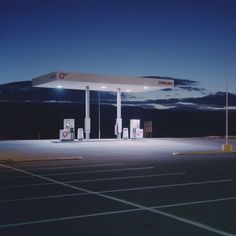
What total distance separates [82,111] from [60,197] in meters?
90.6

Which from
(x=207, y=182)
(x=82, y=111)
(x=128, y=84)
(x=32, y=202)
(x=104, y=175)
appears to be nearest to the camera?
(x=32, y=202)

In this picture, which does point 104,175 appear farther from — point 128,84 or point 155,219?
point 128,84

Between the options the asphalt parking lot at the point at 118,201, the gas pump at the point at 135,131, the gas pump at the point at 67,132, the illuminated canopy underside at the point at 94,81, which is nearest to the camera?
the asphalt parking lot at the point at 118,201

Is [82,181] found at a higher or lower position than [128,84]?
lower

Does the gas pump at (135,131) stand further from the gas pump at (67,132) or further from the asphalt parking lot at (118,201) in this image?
the asphalt parking lot at (118,201)

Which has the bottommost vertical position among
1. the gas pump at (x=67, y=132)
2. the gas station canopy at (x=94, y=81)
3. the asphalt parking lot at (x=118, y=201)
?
the asphalt parking lot at (x=118, y=201)

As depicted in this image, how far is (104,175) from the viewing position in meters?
15.6

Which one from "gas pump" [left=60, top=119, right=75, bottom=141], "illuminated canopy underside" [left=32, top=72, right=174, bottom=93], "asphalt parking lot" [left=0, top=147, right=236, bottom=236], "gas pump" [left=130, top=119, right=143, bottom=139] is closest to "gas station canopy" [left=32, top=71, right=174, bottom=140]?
"illuminated canopy underside" [left=32, top=72, right=174, bottom=93]

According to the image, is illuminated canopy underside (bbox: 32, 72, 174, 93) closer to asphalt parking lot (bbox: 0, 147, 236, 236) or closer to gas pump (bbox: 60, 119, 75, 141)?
gas pump (bbox: 60, 119, 75, 141)

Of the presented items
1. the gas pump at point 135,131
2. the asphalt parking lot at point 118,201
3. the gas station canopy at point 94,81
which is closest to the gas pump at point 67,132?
the gas station canopy at point 94,81

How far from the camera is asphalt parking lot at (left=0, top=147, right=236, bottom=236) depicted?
8211 mm

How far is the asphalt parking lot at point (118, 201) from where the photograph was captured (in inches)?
323

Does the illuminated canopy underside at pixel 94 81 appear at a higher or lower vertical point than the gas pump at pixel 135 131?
higher

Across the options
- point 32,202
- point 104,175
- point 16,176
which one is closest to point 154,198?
point 32,202
